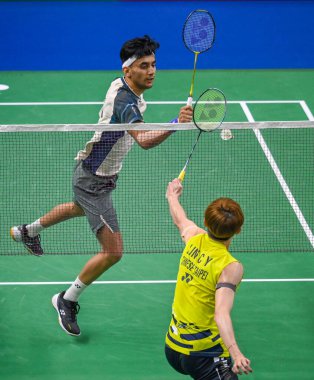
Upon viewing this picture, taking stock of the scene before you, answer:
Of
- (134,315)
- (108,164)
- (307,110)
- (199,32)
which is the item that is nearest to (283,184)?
(307,110)

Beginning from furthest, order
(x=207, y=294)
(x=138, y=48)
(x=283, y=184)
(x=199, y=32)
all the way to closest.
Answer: (x=283, y=184)
(x=199, y=32)
(x=138, y=48)
(x=207, y=294)

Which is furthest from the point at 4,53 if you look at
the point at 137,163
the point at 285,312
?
the point at 285,312

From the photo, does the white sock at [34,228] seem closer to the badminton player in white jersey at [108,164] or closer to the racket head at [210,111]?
the badminton player in white jersey at [108,164]

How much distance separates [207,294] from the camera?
5.52m

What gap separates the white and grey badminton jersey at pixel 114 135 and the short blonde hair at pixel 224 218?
1.76 meters

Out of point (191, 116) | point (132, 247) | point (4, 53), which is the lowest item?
point (132, 247)

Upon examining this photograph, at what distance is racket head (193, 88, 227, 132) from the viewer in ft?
21.8

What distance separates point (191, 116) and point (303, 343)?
93.2 inches

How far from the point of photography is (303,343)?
7.57m

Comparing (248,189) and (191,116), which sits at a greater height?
(191,116)

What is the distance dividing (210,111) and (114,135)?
3.00ft

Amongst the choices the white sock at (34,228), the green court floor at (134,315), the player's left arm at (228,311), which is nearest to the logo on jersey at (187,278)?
the player's left arm at (228,311)

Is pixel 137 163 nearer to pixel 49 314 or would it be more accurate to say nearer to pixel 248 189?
pixel 248 189

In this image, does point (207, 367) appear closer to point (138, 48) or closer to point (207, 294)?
point (207, 294)
